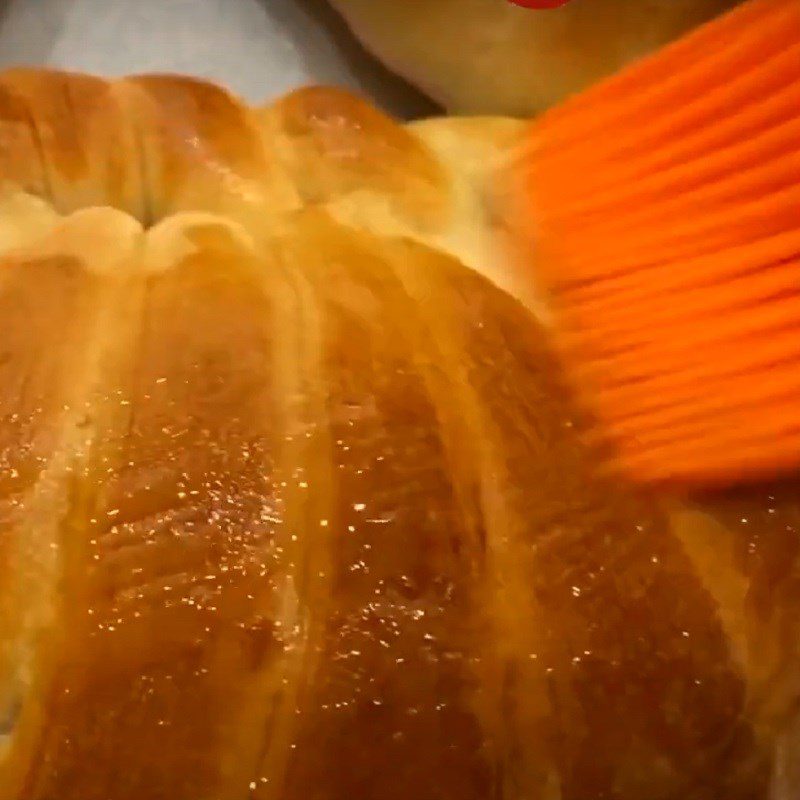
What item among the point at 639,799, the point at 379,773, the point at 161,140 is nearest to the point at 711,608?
the point at 639,799

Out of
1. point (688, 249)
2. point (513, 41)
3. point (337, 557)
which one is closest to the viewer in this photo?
point (337, 557)

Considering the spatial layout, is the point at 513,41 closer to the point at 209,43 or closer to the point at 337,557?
the point at 209,43

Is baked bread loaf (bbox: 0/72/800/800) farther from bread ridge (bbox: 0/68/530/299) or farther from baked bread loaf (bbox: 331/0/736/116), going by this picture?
baked bread loaf (bbox: 331/0/736/116)

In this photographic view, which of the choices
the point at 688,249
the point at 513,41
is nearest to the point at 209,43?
the point at 513,41

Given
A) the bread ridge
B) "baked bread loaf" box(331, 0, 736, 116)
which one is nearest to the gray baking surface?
"baked bread loaf" box(331, 0, 736, 116)

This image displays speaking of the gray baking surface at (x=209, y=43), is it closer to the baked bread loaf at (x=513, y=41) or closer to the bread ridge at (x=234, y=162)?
the baked bread loaf at (x=513, y=41)

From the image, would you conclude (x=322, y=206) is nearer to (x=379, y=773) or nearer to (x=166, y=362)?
Answer: (x=166, y=362)
